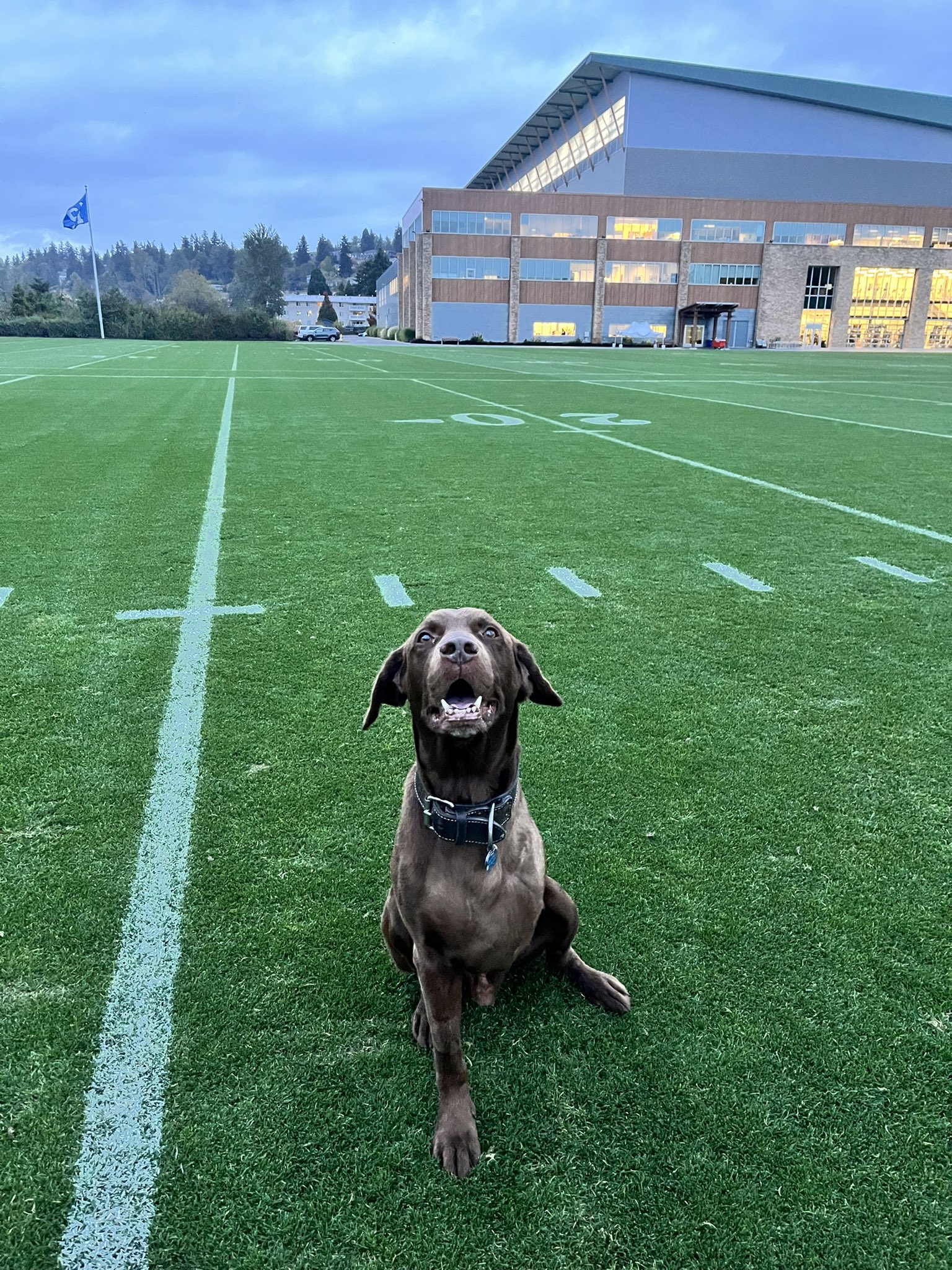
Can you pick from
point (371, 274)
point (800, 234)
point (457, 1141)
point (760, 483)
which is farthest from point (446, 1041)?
point (371, 274)

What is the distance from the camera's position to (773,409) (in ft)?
57.4

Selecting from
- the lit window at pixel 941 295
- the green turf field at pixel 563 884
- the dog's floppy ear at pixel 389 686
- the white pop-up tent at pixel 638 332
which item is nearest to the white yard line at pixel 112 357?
the green turf field at pixel 563 884

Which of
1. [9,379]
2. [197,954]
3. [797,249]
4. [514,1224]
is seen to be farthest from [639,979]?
[797,249]

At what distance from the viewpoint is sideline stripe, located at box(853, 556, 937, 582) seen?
593cm

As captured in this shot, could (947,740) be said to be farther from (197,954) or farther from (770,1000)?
(197,954)

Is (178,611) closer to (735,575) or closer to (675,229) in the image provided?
(735,575)

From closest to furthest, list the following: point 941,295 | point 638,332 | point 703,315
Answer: point 638,332 < point 703,315 < point 941,295

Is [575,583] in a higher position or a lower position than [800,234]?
lower

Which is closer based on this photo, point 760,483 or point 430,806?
point 430,806

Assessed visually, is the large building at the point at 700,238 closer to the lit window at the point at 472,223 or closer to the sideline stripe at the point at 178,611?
the lit window at the point at 472,223

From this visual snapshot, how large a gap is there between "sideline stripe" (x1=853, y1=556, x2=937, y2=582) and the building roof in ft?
262

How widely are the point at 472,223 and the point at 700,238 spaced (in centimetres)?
1878

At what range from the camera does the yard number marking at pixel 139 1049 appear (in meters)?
1.67

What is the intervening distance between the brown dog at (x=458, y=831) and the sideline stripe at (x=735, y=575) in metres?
4.01
